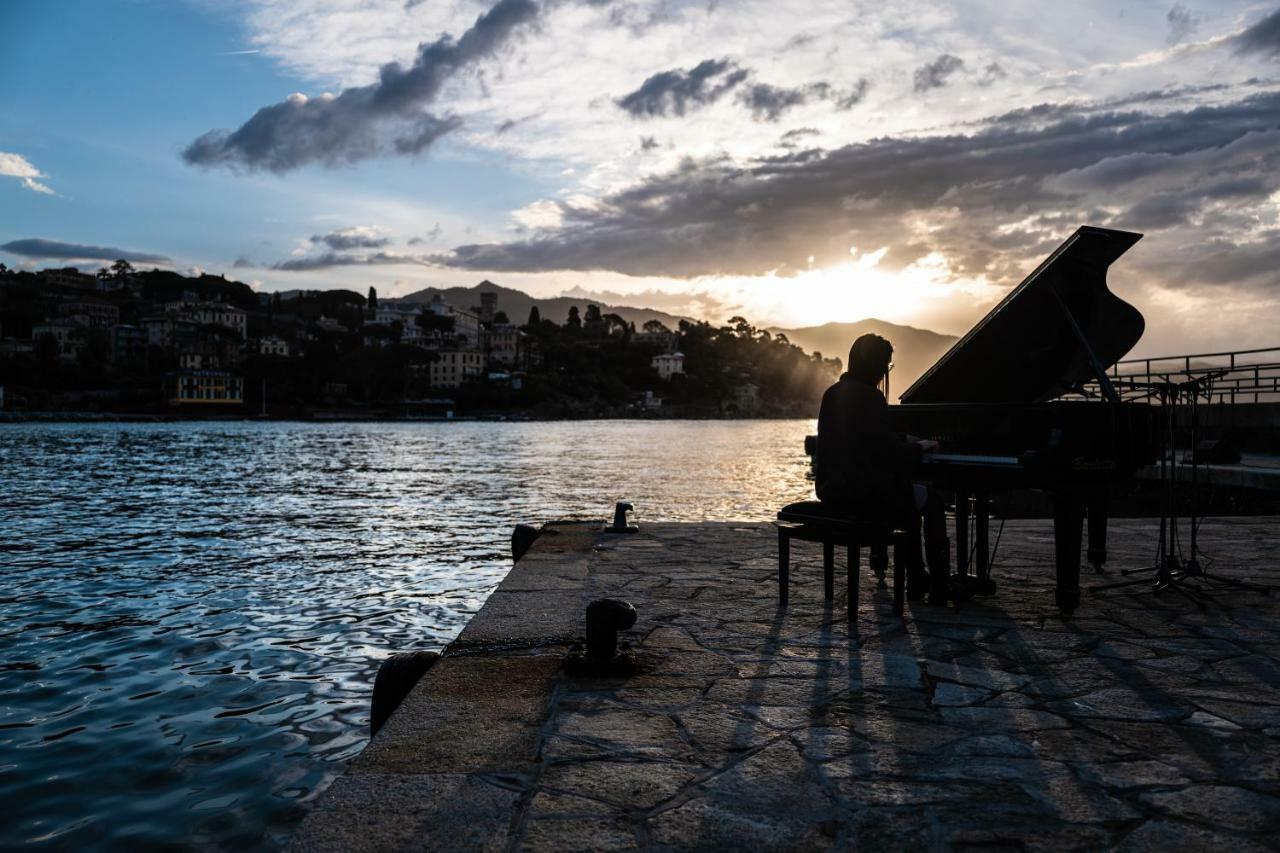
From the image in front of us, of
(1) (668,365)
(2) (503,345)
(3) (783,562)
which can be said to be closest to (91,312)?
(2) (503,345)

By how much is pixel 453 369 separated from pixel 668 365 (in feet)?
173

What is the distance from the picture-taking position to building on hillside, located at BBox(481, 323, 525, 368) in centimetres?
19112

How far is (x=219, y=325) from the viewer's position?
16562 cm

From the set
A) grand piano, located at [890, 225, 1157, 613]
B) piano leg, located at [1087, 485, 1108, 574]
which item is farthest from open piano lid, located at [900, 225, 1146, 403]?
piano leg, located at [1087, 485, 1108, 574]

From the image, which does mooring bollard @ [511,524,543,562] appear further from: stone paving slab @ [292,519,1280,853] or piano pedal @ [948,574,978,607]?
piano pedal @ [948,574,978,607]

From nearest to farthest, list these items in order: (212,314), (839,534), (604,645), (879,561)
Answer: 1. (604,645)
2. (839,534)
3. (879,561)
4. (212,314)

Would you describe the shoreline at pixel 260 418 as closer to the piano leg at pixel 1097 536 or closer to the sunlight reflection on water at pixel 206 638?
the sunlight reflection on water at pixel 206 638

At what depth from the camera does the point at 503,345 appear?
193 metres

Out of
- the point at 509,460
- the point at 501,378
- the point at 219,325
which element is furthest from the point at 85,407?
the point at 509,460

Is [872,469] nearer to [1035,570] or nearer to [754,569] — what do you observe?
[754,569]

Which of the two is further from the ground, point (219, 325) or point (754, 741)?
point (219, 325)

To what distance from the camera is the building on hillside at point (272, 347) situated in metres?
158

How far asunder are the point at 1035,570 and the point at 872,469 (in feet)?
8.70

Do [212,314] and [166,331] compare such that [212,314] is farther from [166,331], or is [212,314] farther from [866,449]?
[866,449]
